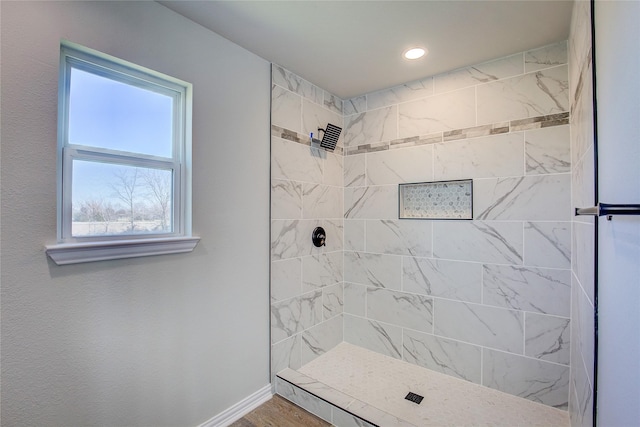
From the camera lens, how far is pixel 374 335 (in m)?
2.75

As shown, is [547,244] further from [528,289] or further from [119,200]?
[119,200]

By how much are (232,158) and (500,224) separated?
6.61ft

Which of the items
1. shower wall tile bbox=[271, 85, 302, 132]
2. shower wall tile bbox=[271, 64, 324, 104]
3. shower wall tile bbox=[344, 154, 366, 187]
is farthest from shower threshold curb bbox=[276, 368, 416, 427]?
shower wall tile bbox=[271, 64, 324, 104]

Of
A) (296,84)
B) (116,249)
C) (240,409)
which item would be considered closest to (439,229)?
(296,84)

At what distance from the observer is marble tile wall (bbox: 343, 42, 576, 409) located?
1.95m

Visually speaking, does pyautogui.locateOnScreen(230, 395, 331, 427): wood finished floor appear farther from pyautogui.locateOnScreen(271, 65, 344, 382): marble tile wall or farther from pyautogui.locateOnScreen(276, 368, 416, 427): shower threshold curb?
pyautogui.locateOnScreen(271, 65, 344, 382): marble tile wall

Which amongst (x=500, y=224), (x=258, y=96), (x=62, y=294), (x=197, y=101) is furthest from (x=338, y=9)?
(x=62, y=294)

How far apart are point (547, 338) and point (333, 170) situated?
2.12 meters

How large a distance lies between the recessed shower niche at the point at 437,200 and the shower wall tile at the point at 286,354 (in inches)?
56.9

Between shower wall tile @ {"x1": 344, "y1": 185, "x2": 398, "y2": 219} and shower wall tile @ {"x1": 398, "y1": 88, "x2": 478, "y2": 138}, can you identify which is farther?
shower wall tile @ {"x1": 344, "y1": 185, "x2": 398, "y2": 219}

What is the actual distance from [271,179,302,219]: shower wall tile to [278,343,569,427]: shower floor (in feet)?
4.14

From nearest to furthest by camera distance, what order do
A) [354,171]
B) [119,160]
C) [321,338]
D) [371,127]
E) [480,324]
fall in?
[119,160] → [480,324] → [321,338] → [371,127] → [354,171]

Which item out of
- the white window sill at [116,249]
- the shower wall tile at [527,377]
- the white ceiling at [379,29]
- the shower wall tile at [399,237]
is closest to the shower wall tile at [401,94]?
the white ceiling at [379,29]

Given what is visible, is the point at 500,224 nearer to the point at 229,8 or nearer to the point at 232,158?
the point at 232,158
